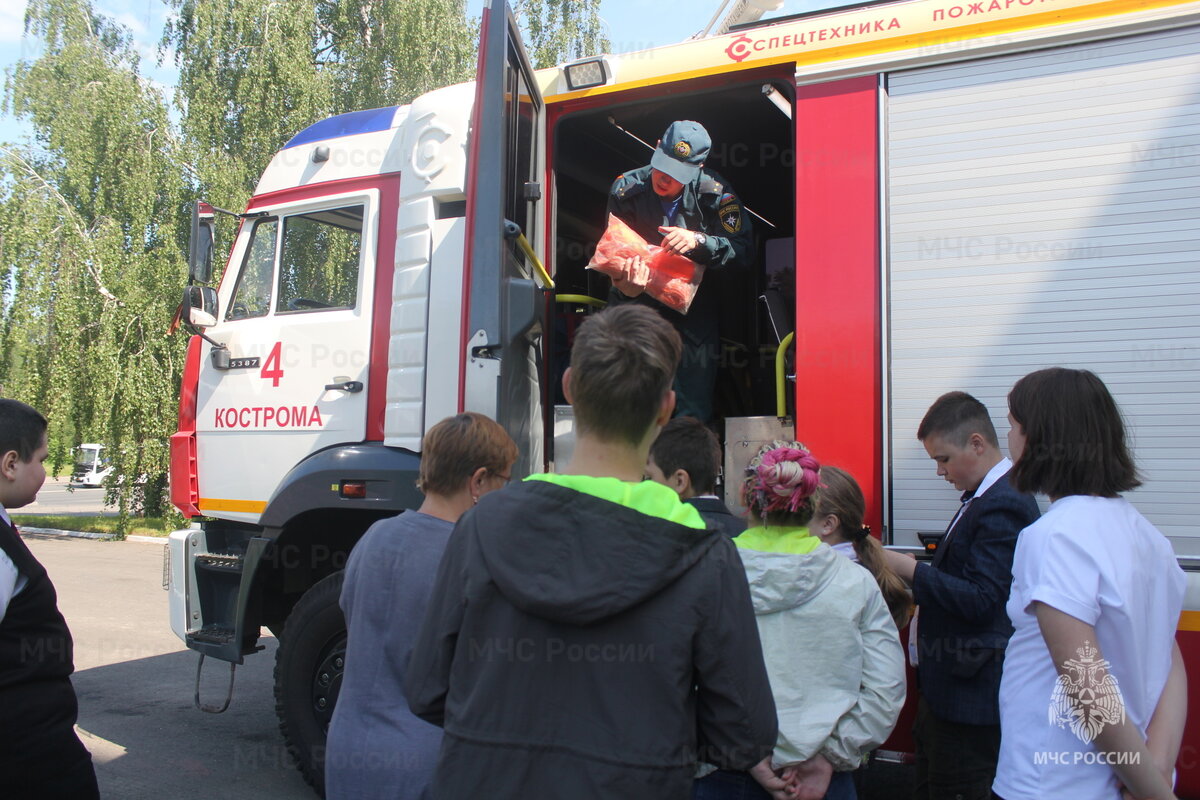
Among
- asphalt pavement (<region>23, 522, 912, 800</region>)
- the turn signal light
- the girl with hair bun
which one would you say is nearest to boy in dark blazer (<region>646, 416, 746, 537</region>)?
the girl with hair bun

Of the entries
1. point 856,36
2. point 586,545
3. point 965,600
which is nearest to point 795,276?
point 856,36

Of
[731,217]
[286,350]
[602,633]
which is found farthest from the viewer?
[286,350]

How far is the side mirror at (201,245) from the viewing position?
460 cm

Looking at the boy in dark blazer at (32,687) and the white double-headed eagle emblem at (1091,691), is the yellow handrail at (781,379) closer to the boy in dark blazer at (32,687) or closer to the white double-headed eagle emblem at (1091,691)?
the white double-headed eagle emblem at (1091,691)

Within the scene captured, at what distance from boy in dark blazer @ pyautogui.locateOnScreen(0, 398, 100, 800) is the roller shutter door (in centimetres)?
269

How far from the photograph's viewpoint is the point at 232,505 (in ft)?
15.0

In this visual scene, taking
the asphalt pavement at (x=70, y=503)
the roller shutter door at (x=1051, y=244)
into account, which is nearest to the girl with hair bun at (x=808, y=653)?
the roller shutter door at (x=1051, y=244)

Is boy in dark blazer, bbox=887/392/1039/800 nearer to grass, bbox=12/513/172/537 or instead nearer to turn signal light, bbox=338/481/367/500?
turn signal light, bbox=338/481/367/500

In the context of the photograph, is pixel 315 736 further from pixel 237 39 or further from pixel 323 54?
pixel 323 54

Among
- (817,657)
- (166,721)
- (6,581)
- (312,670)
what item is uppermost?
(6,581)

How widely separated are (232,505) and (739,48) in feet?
11.1

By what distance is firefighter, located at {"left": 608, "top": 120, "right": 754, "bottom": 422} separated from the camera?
3994 millimetres

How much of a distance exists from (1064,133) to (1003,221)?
36 centimetres

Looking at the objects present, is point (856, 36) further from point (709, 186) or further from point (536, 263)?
point (536, 263)
